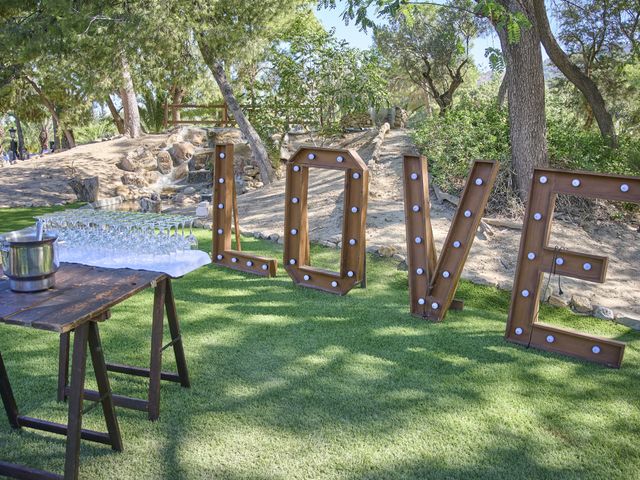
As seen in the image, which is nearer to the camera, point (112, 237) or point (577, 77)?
point (112, 237)

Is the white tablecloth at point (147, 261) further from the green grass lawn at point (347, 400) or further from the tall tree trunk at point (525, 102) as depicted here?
the tall tree trunk at point (525, 102)

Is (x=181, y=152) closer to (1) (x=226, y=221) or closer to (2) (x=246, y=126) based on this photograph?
(2) (x=246, y=126)

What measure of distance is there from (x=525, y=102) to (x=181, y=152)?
34.4ft

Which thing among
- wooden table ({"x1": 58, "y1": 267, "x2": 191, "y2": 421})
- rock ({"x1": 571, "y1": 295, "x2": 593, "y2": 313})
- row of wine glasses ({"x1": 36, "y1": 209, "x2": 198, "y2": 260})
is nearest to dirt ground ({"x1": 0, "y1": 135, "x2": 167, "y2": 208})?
row of wine glasses ({"x1": 36, "y1": 209, "x2": 198, "y2": 260})

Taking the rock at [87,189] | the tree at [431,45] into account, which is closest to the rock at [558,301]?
the rock at [87,189]

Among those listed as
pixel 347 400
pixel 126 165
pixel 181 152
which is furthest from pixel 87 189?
pixel 347 400

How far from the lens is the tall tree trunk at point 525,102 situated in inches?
318

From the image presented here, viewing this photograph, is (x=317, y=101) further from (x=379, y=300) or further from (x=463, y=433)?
(x=463, y=433)

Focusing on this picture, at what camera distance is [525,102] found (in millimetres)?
8188

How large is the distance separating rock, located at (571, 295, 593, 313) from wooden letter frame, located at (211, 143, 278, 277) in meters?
2.93

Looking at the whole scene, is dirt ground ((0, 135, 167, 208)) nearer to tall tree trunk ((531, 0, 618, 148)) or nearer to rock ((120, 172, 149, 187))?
rock ((120, 172, 149, 187))

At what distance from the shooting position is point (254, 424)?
130 inches

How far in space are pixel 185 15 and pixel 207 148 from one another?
19.2 feet

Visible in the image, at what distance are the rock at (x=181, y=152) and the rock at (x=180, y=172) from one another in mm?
313
